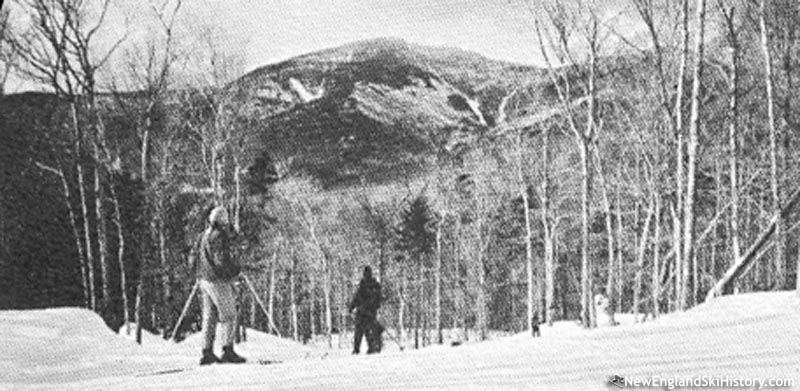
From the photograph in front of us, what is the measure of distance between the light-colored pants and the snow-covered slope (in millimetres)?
843

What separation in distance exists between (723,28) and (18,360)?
1462cm

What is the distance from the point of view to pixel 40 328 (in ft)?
36.1

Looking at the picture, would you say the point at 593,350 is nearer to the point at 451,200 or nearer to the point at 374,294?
the point at 374,294

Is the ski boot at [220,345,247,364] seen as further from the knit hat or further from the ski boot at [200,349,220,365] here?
the knit hat

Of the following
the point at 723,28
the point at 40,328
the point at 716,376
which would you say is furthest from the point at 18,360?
the point at 723,28

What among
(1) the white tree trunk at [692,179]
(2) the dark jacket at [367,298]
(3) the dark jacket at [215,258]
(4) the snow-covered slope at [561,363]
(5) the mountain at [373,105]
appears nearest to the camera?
(4) the snow-covered slope at [561,363]

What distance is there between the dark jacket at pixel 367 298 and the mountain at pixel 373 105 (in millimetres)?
51977

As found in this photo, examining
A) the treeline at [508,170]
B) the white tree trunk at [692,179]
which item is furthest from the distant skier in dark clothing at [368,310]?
the white tree trunk at [692,179]

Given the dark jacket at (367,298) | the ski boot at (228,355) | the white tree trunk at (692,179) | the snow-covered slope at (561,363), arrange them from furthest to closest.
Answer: the dark jacket at (367,298) → the white tree trunk at (692,179) → the ski boot at (228,355) → the snow-covered slope at (561,363)

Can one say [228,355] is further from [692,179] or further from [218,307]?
[692,179]

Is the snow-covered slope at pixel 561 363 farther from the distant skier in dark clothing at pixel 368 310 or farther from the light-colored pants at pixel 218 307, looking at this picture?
the distant skier in dark clothing at pixel 368 310

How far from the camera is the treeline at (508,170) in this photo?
53.0 ft

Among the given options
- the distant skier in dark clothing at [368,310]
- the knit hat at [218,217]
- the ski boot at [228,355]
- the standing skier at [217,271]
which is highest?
the knit hat at [218,217]

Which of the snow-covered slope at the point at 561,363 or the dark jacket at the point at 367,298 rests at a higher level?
the snow-covered slope at the point at 561,363
